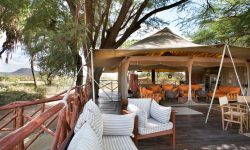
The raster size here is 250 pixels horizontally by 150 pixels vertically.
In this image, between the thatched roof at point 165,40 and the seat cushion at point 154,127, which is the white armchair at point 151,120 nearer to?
the seat cushion at point 154,127

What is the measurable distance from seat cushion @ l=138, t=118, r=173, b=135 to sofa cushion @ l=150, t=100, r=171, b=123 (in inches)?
3.5

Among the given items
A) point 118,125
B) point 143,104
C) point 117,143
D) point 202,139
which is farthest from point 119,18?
point 117,143

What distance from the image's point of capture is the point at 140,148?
4.42m

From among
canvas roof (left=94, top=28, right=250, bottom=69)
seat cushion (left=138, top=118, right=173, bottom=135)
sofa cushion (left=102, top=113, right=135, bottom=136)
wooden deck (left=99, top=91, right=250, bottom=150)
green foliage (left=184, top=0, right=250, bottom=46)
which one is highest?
green foliage (left=184, top=0, right=250, bottom=46)

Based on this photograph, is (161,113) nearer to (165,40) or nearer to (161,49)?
(161,49)

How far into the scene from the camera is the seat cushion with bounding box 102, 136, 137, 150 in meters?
3.23

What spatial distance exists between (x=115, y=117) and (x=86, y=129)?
4.91ft

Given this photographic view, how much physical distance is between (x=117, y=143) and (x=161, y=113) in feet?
4.84

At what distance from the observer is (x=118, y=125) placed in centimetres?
383

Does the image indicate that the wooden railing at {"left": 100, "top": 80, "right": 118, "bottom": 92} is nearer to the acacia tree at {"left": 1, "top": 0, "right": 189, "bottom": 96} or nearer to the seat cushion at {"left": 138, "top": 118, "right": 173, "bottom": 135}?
the acacia tree at {"left": 1, "top": 0, "right": 189, "bottom": 96}

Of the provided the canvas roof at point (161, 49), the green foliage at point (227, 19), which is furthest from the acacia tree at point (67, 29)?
the green foliage at point (227, 19)

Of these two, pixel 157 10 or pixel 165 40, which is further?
pixel 157 10

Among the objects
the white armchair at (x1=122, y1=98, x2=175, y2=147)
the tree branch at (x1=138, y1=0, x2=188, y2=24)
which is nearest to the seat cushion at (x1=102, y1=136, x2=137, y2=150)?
the white armchair at (x1=122, y1=98, x2=175, y2=147)

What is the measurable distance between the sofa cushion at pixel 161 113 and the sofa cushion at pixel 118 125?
92cm
